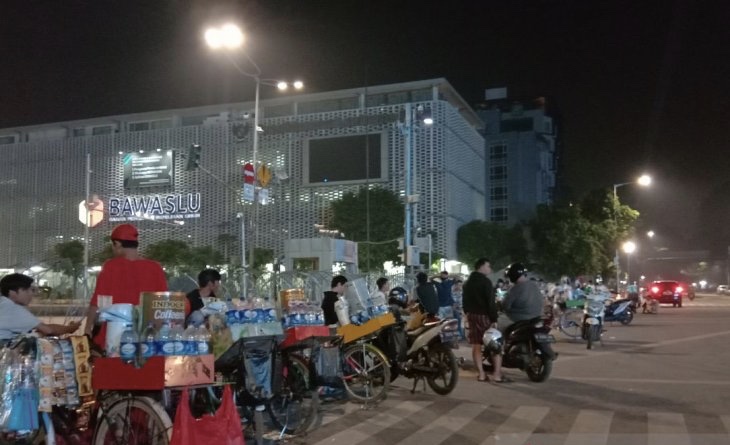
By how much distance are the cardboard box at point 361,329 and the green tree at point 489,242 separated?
48.3 metres

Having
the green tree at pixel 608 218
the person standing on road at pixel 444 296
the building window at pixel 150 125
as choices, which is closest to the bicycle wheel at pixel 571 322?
the person standing on road at pixel 444 296

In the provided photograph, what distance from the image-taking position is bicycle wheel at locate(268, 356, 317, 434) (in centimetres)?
702

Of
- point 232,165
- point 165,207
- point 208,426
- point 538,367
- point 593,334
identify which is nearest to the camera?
point 208,426

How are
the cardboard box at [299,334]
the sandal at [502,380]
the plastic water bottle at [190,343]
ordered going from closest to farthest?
the plastic water bottle at [190,343] < the cardboard box at [299,334] < the sandal at [502,380]

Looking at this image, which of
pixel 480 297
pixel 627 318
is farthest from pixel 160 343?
pixel 627 318

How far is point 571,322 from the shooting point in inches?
750

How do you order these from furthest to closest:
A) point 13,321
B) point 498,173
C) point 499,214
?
point 498,173 < point 499,214 < point 13,321

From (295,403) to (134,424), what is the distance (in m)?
2.04

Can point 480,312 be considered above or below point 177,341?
below

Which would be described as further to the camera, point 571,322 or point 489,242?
point 489,242

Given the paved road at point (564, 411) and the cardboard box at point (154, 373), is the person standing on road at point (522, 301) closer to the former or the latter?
the paved road at point (564, 411)

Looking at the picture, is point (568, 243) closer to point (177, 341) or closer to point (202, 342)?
point (202, 342)

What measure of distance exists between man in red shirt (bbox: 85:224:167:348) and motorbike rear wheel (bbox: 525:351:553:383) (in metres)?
6.61

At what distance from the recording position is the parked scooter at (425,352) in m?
9.55
